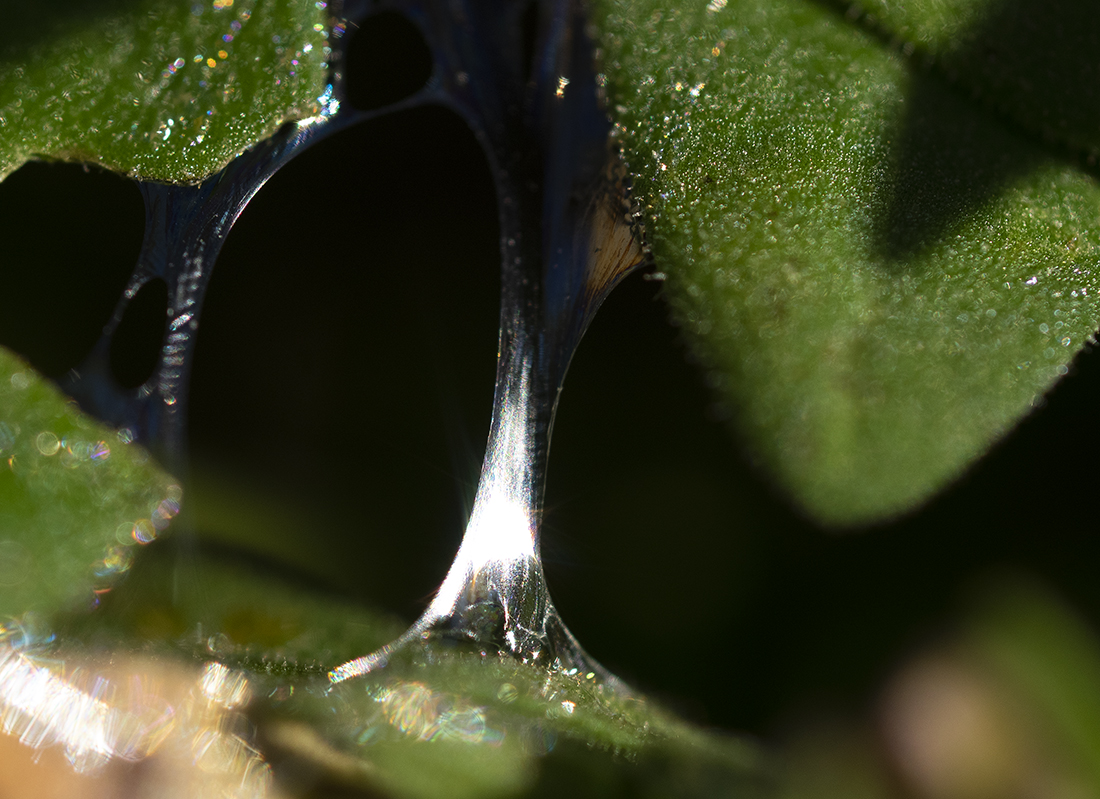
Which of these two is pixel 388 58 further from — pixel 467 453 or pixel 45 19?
pixel 467 453

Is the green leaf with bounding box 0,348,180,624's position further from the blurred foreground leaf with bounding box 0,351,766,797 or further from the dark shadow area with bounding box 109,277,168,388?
the dark shadow area with bounding box 109,277,168,388

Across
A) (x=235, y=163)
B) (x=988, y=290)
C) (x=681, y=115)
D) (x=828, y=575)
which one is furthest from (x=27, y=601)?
(x=988, y=290)

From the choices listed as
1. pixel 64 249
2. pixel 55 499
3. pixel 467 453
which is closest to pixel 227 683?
pixel 55 499

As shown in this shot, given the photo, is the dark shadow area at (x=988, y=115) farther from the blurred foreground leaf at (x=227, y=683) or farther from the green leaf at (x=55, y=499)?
the green leaf at (x=55, y=499)

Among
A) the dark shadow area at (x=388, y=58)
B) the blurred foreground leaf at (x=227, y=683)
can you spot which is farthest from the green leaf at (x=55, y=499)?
the dark shadow area at (x=388, y=58)

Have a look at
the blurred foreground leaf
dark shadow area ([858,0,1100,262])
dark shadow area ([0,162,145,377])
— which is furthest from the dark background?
dark shadow area ([858,0,1100,262])

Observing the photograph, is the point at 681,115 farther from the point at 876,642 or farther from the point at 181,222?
the point at 876,642
